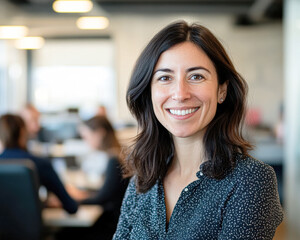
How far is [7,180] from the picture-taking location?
278cm

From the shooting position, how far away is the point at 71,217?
10.2 feet

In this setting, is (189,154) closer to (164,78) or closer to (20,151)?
(164,78)

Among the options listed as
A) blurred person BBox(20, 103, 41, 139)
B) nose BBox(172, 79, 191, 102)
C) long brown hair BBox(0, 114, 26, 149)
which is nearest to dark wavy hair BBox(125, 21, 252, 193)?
nose BBox(172, 79, 191, 102)

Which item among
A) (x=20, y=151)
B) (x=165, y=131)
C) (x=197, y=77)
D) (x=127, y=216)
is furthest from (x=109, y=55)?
(x=197, y=77)

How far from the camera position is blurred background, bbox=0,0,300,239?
788cm

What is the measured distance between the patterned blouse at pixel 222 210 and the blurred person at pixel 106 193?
171 centimetres

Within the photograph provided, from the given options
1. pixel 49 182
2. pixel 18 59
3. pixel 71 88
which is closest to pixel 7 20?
pixel 18 59

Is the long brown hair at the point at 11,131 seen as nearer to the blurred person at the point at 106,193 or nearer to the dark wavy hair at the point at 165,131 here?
the blurred person at the point at 106,193

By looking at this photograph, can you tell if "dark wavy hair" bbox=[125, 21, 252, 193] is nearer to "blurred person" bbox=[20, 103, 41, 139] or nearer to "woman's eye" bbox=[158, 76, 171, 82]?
"woman's eye" bbox=[158, 76, 171, 82]

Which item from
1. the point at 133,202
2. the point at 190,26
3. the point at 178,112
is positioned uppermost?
the point at 190,26

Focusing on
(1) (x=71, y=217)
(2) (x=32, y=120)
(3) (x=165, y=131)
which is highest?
(3) (x=165, y=131)

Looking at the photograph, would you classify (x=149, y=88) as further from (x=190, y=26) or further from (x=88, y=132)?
(x=88, y=132)

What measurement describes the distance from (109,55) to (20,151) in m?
8.01

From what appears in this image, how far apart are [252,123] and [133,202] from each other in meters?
7.97
